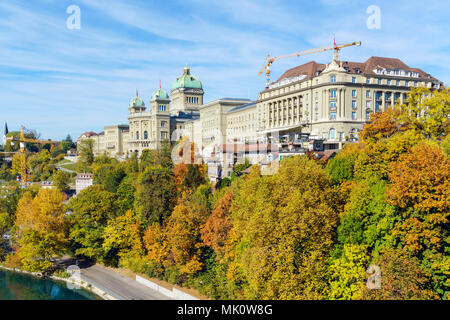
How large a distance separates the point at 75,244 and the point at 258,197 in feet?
→ 95.8

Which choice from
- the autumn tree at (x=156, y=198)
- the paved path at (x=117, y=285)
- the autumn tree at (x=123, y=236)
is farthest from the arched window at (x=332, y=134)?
the paved path at (x=117, y=285)

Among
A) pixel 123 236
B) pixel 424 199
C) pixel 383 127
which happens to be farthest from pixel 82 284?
pixel 383 127

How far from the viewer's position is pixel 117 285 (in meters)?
42.8

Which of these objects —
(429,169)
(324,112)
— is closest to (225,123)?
(324,112)

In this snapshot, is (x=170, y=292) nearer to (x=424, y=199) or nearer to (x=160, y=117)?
(x=424, y=199)

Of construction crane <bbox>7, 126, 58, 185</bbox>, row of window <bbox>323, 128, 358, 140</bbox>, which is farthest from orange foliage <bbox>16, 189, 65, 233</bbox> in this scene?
construction crane <bbox>7, 126, 58, 185</bbox>

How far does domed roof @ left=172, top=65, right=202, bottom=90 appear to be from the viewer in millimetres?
141500

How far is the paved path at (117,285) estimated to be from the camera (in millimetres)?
39344

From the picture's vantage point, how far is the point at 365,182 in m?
32.5

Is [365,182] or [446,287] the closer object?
[446,287]

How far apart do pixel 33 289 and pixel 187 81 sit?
105 meters

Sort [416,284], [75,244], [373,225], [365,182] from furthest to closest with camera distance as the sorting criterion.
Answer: [75,244], [365,182], [373,225], [416,284]

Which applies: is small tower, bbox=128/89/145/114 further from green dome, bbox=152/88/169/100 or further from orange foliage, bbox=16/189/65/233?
orange foliage, bbox=16/189/65/233
